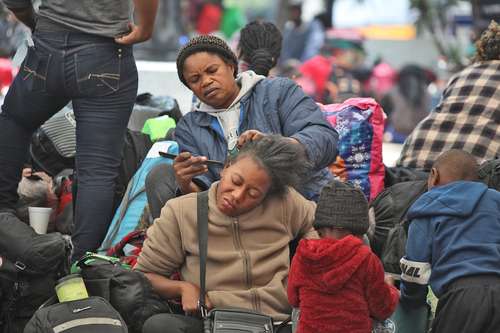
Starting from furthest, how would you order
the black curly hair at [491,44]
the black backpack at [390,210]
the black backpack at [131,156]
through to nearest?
the black curly hair at [491,44] → the black backpack at [131,156] → the black backpack at [390,210]

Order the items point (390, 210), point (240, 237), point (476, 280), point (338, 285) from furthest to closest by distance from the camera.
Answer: point (390, 210), point (240, 237), point (476, 280), point (338, 285)

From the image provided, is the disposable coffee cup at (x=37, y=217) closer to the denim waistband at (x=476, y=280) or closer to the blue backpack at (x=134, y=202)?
the blue backpack at (x=134, y=202)

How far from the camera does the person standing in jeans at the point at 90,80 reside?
5.09 meters

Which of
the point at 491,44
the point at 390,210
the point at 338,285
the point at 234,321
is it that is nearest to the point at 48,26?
the point at 234,321

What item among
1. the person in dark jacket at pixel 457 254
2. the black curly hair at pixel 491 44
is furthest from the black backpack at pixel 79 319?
the black curly hair at pixel 491 44

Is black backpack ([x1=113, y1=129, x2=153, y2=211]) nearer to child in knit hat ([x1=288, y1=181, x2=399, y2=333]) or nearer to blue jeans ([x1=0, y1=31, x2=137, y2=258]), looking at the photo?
blue jeans ([x1=0, y1=31, x2=137, y2=258])

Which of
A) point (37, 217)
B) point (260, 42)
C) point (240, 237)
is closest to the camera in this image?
point (240, 237)

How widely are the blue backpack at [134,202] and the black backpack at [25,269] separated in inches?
13.4

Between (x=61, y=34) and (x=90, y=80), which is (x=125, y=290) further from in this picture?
(x=61, y=34)

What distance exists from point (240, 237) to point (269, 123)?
28.5 inches

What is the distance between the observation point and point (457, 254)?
4398 millimetres

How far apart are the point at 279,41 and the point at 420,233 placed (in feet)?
7.44

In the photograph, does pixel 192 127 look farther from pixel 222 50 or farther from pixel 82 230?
pixel 82 230

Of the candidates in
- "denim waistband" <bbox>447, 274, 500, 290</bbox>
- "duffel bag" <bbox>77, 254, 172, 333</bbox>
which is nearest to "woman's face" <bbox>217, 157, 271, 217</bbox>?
"duffel bag" <bbox>77, 254, 172, 333</bbox>
